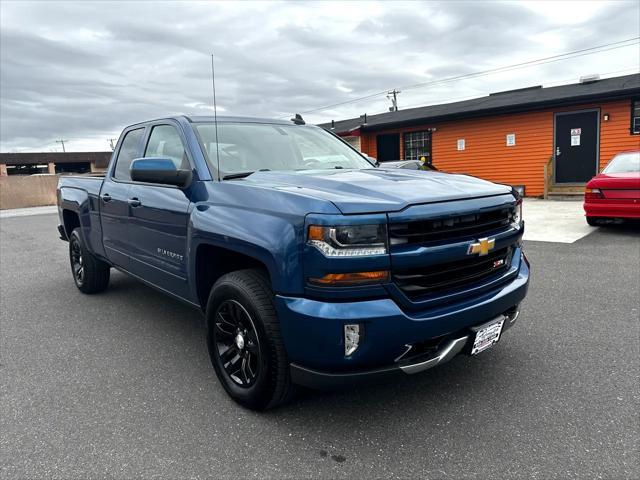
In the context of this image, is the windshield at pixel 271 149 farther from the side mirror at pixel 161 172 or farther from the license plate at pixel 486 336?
the license plate at pixel 486 336

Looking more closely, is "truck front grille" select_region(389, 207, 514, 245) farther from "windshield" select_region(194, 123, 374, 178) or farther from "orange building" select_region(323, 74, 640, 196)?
"orange building" select_region(323, 74, 640, 196)

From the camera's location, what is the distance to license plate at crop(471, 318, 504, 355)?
257 cm

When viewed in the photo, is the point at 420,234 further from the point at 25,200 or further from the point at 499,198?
the point at 25,200

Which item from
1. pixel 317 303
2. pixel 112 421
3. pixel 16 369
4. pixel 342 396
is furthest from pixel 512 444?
pixel 16 369

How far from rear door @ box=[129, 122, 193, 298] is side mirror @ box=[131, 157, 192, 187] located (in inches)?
5.4

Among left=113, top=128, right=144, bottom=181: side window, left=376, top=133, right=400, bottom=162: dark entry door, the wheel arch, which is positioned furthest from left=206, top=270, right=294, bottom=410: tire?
left=376, top=133, right=400, bottom=162: dark entry door

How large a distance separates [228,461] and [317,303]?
0.93 metres

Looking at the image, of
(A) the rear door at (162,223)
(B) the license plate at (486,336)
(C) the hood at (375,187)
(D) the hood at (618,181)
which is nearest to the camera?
(C) the hood at (375,187)

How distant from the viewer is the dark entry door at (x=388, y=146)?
769 inches

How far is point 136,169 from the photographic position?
3.13 meters

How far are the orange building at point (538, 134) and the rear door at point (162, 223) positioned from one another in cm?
1347

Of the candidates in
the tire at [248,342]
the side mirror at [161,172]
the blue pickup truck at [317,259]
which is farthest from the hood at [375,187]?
the tire at [248,342]

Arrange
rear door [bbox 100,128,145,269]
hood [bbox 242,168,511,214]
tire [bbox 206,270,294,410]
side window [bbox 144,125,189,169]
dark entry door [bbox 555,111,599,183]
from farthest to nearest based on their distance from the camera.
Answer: dark entry door [bbox 555,111,599,183], rear door [bbox 100,128,145,269], side window [bbox 144,125,189,169], tire [bbox 206,270,294,410], hood [bbox 242,168,511,214]

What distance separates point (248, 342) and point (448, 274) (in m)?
1.20
